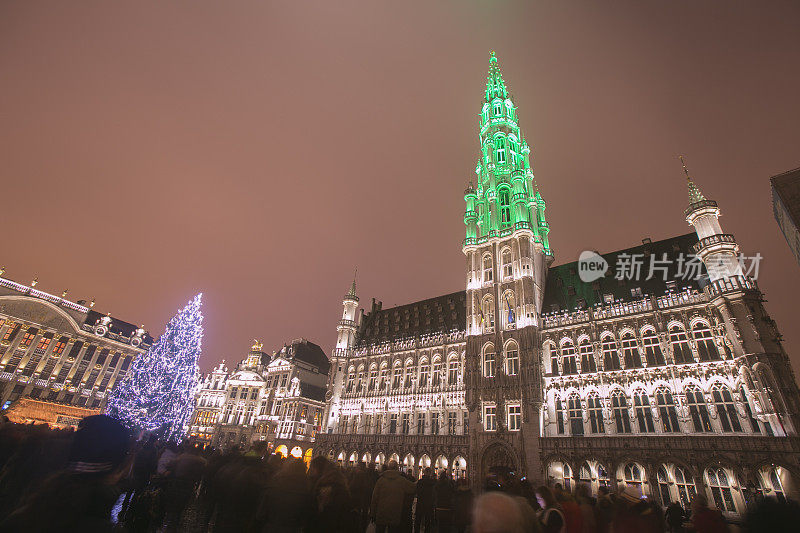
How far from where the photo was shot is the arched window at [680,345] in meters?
27.3

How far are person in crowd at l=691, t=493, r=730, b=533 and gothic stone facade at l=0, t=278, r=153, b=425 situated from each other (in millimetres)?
64238

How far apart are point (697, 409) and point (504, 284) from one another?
58.1 ft

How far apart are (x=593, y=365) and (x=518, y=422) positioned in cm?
797

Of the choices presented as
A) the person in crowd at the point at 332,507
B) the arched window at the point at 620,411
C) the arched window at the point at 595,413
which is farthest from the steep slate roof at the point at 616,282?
the person in crowd at the point at 332,507

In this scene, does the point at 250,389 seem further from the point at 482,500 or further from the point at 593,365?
the point at 482,500

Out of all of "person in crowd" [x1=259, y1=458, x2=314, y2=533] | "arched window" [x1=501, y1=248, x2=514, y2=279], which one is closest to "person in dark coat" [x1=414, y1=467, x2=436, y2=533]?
"person in crowd" [x1=259, y1=458, x2=314, y2=533]

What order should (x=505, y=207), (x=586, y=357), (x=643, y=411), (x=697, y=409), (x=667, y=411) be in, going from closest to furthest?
1. (x=697, y=409)
2. (x=667, y=411)
3. (x=643, y=411)
4. (x=586, y=357)
5. (x=505, y=207)

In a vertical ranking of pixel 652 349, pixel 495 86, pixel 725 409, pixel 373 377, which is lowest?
pixel 725 409

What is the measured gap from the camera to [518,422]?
31438mm

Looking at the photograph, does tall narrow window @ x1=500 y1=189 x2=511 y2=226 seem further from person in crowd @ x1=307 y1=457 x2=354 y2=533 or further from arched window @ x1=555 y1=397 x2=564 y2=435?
person in crowd @ x1=307 y1=457 x2=354 y2=533

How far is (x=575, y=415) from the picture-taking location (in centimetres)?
2998

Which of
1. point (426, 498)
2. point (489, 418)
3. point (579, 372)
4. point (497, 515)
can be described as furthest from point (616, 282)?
point (497, 515)

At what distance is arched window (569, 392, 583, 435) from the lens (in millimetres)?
29422

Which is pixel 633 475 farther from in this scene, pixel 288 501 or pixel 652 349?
pixel 288 501
